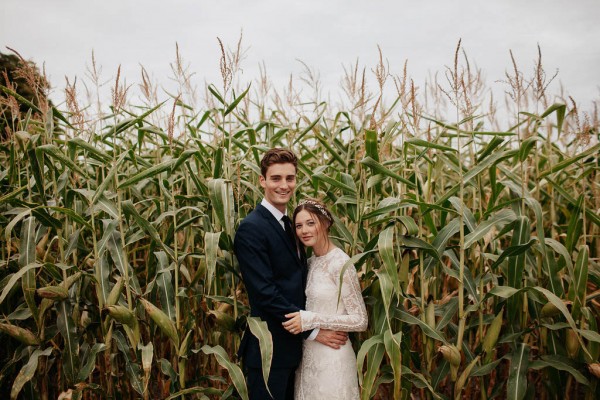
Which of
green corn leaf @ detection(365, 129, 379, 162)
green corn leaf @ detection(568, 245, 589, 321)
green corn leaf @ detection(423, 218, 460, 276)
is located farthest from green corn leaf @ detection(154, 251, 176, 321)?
green corn leaf @ detection(568, 245, 589, 321)

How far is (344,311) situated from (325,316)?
0.49ft

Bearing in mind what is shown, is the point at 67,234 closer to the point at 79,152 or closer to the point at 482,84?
the point at 79,152

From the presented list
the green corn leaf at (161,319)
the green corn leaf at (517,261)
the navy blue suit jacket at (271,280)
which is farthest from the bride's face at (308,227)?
the green corn leaf at (517,261)

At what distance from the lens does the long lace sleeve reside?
91.7 inches

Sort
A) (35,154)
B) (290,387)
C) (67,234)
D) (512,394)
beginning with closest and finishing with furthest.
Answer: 1. (512,394)
2. (35,154)
3. (290,387)
4. (67,234)

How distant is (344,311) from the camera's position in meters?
2.44

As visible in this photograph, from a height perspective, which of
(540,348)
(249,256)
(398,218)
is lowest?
(540,348)

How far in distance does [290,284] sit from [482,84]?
1910 millimetres

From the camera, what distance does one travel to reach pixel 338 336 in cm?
236

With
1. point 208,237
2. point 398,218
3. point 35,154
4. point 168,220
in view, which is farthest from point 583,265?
point 35,154

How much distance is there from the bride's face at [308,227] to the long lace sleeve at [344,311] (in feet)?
0.64

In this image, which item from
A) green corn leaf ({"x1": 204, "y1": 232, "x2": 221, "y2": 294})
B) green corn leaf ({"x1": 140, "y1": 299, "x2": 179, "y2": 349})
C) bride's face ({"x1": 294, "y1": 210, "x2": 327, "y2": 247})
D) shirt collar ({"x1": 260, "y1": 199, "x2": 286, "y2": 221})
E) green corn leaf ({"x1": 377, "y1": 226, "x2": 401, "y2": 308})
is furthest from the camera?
shirt collar ({"x1": 260, "y1": 199, "x2": 286, "y2": 221})

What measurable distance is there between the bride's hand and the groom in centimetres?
4

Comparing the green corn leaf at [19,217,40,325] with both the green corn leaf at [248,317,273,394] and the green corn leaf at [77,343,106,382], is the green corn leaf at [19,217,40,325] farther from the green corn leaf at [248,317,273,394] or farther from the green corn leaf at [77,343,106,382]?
the green corn leaf at [248,317,273,394]
